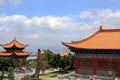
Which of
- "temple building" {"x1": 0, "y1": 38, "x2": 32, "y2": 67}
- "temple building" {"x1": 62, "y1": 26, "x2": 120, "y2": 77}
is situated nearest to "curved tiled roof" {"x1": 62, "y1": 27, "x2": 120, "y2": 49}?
"temple building" {"x1": 62, "y1": 26, "x2": 120, "y2": 77}

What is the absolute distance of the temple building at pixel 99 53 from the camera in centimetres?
4331

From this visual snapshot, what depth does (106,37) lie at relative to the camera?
4791cm

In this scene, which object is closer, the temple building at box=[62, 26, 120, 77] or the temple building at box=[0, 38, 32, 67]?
the temple building at box=[62, 26, 120, 77]

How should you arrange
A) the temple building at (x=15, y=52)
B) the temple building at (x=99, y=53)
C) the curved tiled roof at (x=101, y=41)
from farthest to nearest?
the temple building at (x=15, y=52), the curved tiled roof at (x=101, y=41), the temple building at (x=99, y=53)

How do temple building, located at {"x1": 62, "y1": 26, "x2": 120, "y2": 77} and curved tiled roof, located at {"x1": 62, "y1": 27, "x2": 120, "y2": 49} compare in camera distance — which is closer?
temple building, located at {"x1": 62, "y1": 26, "x2": 120, "y2": 77}

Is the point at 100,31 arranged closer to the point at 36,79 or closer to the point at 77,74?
the point at 77,74

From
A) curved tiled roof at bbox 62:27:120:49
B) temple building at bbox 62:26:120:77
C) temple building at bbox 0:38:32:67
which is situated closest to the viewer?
temple building at bbox 62:26:120:77

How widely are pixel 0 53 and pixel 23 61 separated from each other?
18.9 feet

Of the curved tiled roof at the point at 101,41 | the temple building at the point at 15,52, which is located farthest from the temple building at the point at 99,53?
the temple building at the point at 15,52

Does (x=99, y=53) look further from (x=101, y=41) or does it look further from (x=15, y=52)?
(x=15, y=52)

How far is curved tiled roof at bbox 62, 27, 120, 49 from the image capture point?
4450 centimetres

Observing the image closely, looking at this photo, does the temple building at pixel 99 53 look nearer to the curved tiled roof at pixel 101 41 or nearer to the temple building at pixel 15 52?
the curved tiled roof at pixel 101 41

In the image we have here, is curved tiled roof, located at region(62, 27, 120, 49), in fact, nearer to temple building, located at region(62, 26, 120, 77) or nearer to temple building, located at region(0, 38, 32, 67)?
temple building, located at region(62, 26, 120, 77)

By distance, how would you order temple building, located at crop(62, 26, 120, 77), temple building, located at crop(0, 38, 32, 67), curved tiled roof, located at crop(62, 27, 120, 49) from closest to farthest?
1. temple building, located at crop(62, 26, 120, 77)
2. curved tiled roof, located at crop(62, 27, 120, 49)
3. temple building, located at crop(0, 38, 32, 67)
